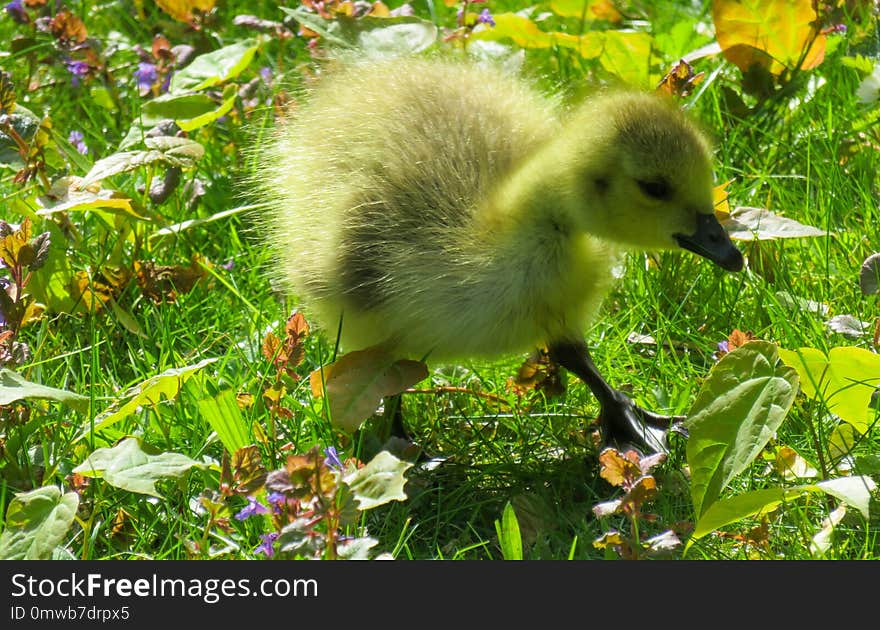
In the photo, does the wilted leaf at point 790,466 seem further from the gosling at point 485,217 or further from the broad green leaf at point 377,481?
the broad green leaf at point 377,481

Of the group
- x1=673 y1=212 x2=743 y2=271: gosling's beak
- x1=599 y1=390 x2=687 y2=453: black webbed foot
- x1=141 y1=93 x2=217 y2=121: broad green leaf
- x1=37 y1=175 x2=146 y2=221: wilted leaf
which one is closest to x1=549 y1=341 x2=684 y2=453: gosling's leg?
x1=599 y1=390 x2=687 y2=453: black webbed foot

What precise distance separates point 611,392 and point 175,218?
1.30 meters

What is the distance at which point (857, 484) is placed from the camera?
205cm

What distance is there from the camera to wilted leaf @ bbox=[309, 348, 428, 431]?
2307 mm

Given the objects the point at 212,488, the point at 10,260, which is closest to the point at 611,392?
the point at 212,488

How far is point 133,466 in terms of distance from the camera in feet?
7.01

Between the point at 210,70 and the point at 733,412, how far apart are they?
74.4 inches

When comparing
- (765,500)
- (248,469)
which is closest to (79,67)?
(248,469)

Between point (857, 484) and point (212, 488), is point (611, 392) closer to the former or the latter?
point (857, 484)

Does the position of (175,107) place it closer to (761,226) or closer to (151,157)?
(151,157)

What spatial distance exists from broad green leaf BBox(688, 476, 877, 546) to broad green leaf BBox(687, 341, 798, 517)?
0.04 m

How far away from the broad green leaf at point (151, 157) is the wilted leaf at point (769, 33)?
1472 mm

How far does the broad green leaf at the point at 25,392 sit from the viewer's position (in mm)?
2178

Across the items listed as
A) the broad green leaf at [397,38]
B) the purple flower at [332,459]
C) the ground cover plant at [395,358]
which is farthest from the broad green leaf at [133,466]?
the broad green leaf at [397,38]
